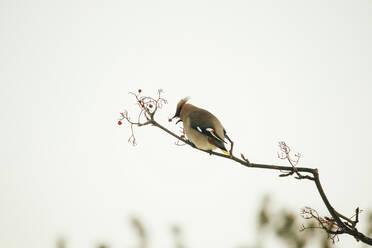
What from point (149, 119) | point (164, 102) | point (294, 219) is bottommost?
point (294, 219)

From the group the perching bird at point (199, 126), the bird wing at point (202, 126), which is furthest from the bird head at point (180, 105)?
the bird wing at point (202, 126)

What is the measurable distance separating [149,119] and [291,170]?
96cm

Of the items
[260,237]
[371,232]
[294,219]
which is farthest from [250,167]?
[260,237]

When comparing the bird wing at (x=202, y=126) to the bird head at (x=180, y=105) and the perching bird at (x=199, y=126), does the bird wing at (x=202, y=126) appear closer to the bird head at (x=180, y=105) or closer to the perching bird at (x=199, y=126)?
the perching bird at (x=199, y=126)

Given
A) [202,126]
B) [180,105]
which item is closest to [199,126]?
[202,126]

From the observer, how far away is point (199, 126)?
343 centimetres

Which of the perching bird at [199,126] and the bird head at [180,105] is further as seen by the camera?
the bird head at [180,105]

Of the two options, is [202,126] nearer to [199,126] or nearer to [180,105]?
[199,126]

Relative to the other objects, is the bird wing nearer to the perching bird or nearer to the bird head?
the perching bird

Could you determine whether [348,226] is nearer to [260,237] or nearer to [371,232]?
[371,232]

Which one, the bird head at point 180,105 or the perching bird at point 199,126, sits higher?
the bird head at point 180,105

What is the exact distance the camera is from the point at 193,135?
340cm

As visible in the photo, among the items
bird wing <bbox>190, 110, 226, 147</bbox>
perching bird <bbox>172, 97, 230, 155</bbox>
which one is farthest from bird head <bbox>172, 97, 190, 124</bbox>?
bird wing <bbox>190, 110, 226, 147</bbox>

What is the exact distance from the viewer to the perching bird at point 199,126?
3344mm
